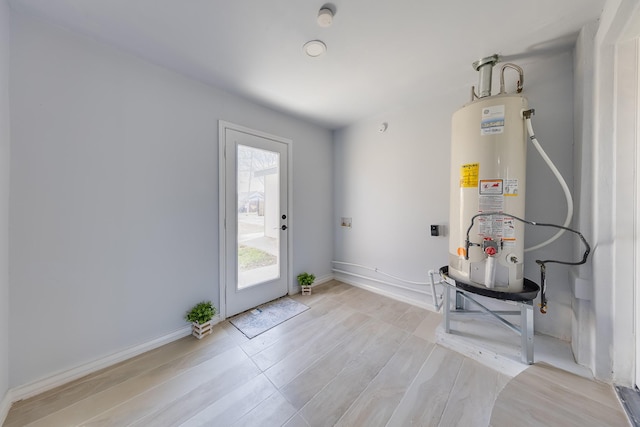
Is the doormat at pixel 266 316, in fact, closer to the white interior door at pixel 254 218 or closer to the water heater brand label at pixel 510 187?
the white interior door at pixel 254 218

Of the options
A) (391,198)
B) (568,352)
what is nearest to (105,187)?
(391,198)

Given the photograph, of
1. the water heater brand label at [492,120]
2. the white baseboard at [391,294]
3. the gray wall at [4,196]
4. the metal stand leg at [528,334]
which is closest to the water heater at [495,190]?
the water heater brand label at [492,120]

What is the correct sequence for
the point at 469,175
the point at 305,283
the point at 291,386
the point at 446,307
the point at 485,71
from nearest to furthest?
the point at 291,386 → the point at 469,175 → the point at 485,71 → the point at 446,307 → the point at 305,283

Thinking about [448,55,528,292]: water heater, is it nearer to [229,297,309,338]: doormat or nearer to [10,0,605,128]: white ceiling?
[10,0,605,128]: white ceiling

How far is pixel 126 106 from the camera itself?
5.43 ft

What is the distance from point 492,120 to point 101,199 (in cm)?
275

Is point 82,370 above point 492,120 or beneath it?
beneath

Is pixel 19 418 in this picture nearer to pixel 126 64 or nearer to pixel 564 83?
pixel 126 64

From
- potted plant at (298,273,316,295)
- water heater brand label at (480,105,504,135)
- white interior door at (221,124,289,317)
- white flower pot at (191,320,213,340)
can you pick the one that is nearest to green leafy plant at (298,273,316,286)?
potted plant at (298,273,316,295)

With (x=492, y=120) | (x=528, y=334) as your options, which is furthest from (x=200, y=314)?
(x=492, y=120)

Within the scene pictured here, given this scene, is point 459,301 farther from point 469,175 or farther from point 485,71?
point 485,71

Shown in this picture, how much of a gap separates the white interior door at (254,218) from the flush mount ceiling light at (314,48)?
1066 mm

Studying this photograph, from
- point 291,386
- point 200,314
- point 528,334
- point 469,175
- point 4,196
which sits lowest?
point 291,386

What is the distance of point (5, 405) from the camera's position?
122cm
